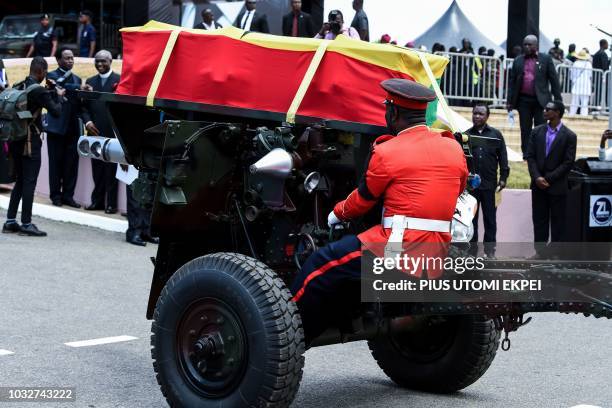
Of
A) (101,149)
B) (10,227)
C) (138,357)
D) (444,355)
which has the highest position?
(101,149)

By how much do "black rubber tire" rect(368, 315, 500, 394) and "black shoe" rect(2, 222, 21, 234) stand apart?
285 inches

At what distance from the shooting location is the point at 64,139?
1502cm

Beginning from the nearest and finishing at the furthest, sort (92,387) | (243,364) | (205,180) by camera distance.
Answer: (243,364), (205,180), (92,387)

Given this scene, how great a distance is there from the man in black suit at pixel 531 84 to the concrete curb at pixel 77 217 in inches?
272

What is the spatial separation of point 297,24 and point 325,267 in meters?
12.6

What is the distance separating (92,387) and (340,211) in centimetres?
209

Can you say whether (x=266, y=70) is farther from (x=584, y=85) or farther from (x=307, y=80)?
(x=584, y=85)

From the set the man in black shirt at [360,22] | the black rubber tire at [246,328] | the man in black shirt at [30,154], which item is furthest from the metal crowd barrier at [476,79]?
the black rubber tire at [246,328]

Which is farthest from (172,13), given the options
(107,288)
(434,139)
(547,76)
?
(434,139)

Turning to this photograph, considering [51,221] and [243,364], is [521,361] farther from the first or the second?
[51,221]

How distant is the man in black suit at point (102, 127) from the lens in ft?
42.6


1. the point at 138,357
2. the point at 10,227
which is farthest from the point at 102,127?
the point at 138,357

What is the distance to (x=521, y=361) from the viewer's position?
317 inches

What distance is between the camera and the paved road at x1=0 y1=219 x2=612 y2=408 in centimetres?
679
